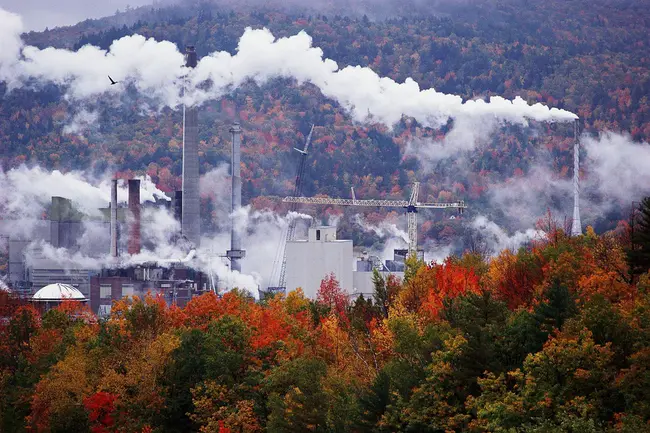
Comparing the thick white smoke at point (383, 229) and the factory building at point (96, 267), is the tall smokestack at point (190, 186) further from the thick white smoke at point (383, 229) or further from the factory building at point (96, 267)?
the thick white smoke at point (383, 229)

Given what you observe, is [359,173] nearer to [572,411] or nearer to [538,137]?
[538,137]

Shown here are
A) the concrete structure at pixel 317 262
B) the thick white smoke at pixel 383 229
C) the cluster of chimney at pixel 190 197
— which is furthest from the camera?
the thick white smoke at pixel 383 229

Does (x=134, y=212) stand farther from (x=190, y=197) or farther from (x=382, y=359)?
(x=382, y=359)

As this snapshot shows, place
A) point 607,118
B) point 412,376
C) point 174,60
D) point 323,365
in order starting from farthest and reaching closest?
point 607,118
point 174,60
point 323,365
point 412,376

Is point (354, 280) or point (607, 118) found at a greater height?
point (607, 118)

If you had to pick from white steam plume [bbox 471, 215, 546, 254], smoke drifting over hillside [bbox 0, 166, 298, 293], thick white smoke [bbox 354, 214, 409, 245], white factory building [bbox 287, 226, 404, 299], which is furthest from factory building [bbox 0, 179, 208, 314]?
white steam plume [bbox 471, 215, 546, 254]

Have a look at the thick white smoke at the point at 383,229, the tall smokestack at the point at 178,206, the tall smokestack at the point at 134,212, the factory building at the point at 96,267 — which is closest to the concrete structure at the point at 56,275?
the factory building at the point at 96,267

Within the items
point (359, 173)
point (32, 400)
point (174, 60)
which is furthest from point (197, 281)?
point (359, 173)
